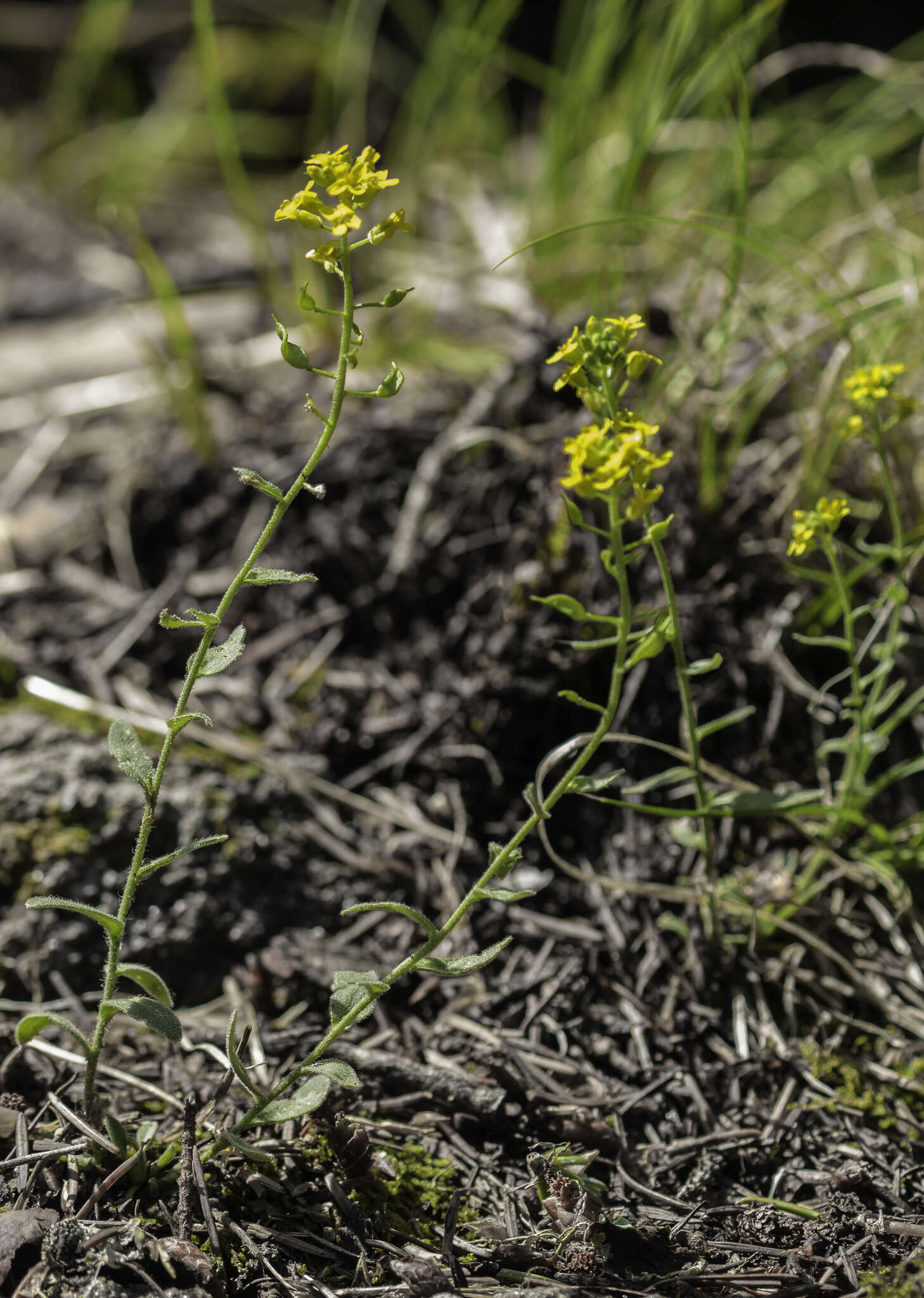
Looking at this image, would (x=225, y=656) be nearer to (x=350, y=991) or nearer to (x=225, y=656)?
(x=225, y=656)

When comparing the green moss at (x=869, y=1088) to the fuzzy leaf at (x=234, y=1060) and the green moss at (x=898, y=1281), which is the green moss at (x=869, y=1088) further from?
the fuzzy leaf at (x=234, y=1060)

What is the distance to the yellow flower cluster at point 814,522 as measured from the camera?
145cm

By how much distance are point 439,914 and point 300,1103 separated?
0.60m

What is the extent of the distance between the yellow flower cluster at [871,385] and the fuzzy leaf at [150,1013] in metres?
1.38

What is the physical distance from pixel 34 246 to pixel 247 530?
2771 mm

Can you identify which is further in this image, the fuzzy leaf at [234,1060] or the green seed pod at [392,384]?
the fuzzy leaf at [234,1060]

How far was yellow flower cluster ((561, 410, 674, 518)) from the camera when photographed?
1111 mm

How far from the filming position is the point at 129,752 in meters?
1.32

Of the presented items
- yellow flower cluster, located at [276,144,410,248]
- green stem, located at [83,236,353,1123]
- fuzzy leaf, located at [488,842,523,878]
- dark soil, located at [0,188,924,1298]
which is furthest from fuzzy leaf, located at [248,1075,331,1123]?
yellow flower cluster, located at [276,144,410,248]

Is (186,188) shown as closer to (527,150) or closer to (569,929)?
(527,150)

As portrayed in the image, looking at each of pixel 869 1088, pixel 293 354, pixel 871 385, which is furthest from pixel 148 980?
pixel 871 385

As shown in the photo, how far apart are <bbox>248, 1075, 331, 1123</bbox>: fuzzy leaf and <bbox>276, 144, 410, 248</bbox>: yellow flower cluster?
110 centimetres

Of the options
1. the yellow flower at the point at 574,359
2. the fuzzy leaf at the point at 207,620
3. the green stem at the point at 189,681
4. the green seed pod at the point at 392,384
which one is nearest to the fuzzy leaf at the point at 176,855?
the green stem at the point at 189,681

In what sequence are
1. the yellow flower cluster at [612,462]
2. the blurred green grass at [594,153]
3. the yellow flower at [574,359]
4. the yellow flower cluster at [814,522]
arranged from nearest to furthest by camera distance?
the yellow flower cluster at [612,462] → the yellow flower at [574,359] → the yellow flower cluster at [814,522] → the blurred green grass at [594,153]
